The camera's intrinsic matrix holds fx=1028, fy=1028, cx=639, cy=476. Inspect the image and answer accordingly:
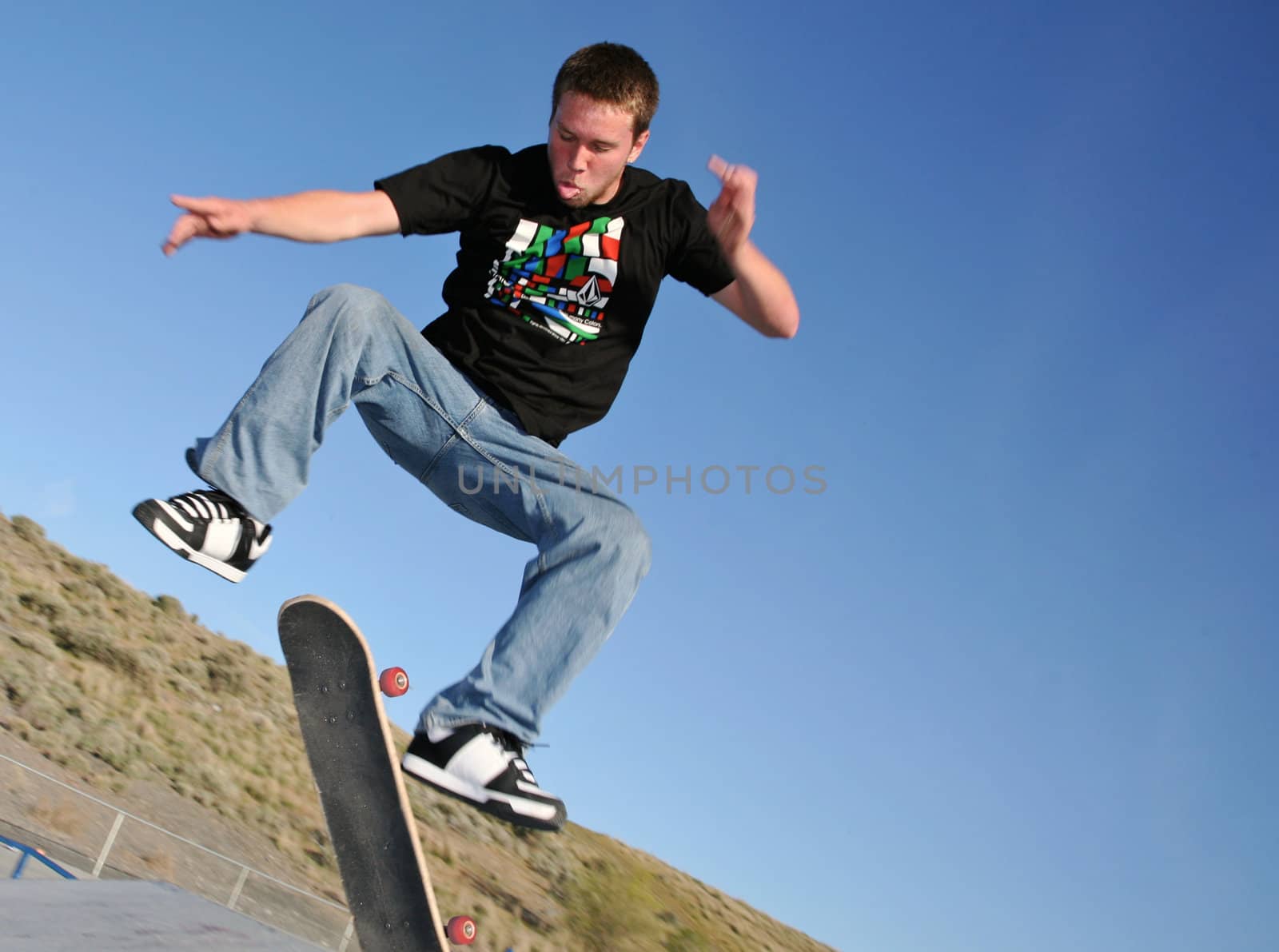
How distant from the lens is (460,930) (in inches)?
148

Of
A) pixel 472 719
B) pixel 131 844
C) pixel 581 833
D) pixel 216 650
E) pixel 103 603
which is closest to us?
pixel 472 719

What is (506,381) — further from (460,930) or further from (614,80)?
(460,930)

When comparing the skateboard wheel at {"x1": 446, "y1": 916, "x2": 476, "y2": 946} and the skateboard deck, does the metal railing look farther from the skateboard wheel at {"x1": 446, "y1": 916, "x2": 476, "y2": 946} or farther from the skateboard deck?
the skateboard wheel at {"x1": 446, "y1": 916, "x2": 476, "y2": 946}

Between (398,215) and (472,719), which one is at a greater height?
(398,215)

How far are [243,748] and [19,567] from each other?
29.9ft

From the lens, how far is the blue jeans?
352 cm

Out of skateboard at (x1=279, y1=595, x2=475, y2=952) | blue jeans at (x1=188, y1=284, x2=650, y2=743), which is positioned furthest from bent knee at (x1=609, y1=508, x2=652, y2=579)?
skateboard at (x1=279, y1=595, x2=475, y2=952)

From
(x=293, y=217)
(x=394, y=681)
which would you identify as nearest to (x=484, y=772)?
(x=394, y=681)

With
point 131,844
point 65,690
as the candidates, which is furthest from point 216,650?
point 131,844

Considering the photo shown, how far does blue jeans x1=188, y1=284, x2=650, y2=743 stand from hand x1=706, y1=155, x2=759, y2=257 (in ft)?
3.30

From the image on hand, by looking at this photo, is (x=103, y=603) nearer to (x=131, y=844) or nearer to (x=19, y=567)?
(x=19, y=567)

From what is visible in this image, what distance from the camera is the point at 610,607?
3.62 meters

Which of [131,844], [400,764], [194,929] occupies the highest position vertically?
[400,764]

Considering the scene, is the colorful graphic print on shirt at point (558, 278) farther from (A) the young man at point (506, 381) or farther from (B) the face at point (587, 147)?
(B) the face at point (587, 147)
